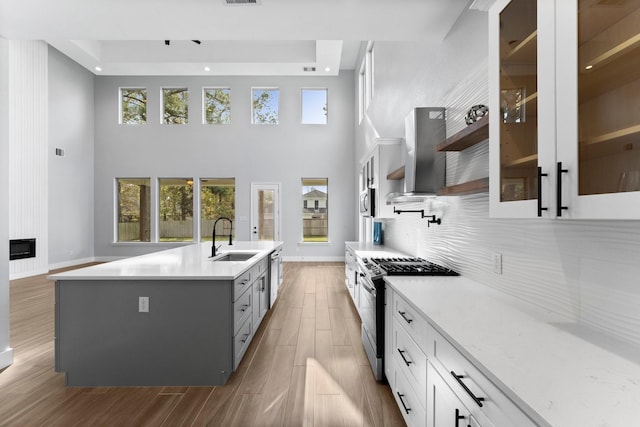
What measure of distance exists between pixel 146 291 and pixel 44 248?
677 centimetres

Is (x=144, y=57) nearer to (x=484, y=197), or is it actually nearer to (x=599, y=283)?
(x=484, y=197)

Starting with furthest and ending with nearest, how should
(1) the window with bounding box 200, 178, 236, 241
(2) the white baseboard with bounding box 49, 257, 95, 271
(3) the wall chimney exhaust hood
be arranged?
(1) the window with bounding box 200, 178, 236, 241 < (2) the white baseboard with bounding box 49, 257, 95, 271 < (3) the wall chimney exhaust hood

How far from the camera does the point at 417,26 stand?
275 centimetres

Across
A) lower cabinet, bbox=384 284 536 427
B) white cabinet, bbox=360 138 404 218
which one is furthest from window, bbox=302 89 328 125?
lower cabinet, bbox=384 284 536 427

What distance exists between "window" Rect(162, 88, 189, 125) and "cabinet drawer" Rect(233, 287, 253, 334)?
25.3ft

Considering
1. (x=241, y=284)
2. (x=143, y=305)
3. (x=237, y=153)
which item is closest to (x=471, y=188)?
(x=241, y=284)

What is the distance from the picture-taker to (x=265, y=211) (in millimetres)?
9156

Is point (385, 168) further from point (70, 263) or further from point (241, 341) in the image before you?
point (70, 263)

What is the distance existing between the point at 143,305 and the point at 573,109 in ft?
9.02

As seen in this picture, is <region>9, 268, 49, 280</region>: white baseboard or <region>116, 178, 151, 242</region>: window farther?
<region>116, 178, 151, 242</region>: window

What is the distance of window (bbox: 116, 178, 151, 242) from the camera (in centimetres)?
914

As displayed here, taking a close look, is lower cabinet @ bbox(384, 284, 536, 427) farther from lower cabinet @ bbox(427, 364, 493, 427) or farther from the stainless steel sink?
the stainless steel sink

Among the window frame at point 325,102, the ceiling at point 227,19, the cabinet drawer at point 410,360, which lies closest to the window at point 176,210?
the window frame at point 325,102

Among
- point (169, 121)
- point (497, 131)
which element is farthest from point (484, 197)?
point (169, 121)
